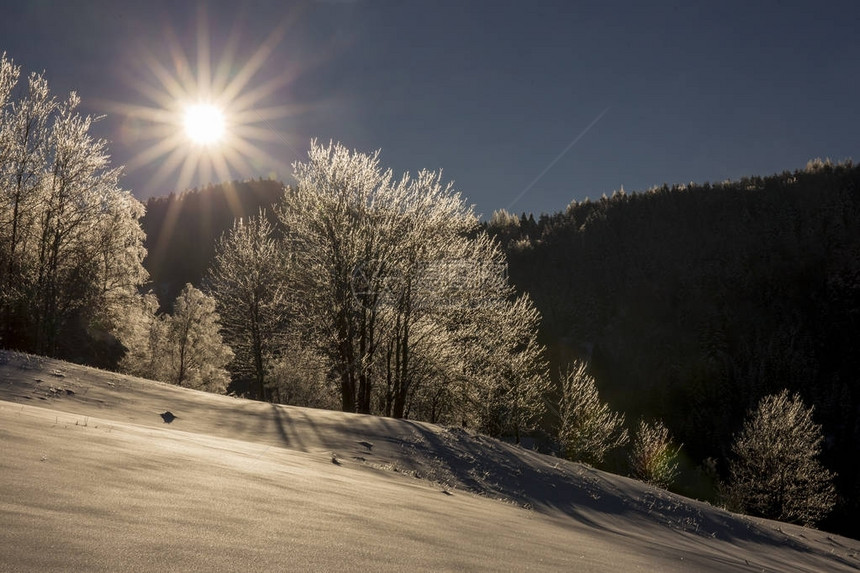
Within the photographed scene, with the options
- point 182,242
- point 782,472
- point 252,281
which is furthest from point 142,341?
point 182,242

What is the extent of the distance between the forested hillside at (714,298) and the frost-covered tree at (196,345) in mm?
79633

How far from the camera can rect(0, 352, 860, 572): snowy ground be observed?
2.58 meters

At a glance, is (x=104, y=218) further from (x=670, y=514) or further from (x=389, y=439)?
(x=670, y=514)

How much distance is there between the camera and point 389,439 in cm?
1138

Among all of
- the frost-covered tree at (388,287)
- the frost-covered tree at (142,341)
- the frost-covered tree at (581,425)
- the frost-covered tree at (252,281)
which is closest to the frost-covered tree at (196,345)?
the frost-covered tree at (142,341)

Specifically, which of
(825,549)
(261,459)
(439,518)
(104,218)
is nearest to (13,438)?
(261,459)

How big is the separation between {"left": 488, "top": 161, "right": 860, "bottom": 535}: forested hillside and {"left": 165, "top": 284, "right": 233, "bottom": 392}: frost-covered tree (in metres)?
79.6

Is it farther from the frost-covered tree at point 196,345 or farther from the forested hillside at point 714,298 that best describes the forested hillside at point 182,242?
the frost-covered tree at point 196,345

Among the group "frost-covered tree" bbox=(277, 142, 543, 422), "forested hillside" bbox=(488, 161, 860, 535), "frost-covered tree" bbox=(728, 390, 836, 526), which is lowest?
"frost-covered tree" bbox=(728, 390, 836, 526)

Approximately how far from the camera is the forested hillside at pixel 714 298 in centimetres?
10275

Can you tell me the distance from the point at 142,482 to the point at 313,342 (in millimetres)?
19150

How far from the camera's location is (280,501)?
4.05 metres

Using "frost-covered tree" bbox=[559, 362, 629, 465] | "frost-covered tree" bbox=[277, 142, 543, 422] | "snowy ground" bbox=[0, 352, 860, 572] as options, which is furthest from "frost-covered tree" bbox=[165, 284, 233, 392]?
"snowy ground" bbox=[0, 352, 860, 572]

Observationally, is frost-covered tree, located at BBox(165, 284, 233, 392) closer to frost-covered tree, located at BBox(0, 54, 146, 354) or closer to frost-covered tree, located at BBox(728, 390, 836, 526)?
frost-covered tree, located at BBox(0, 54, 146, 354)
